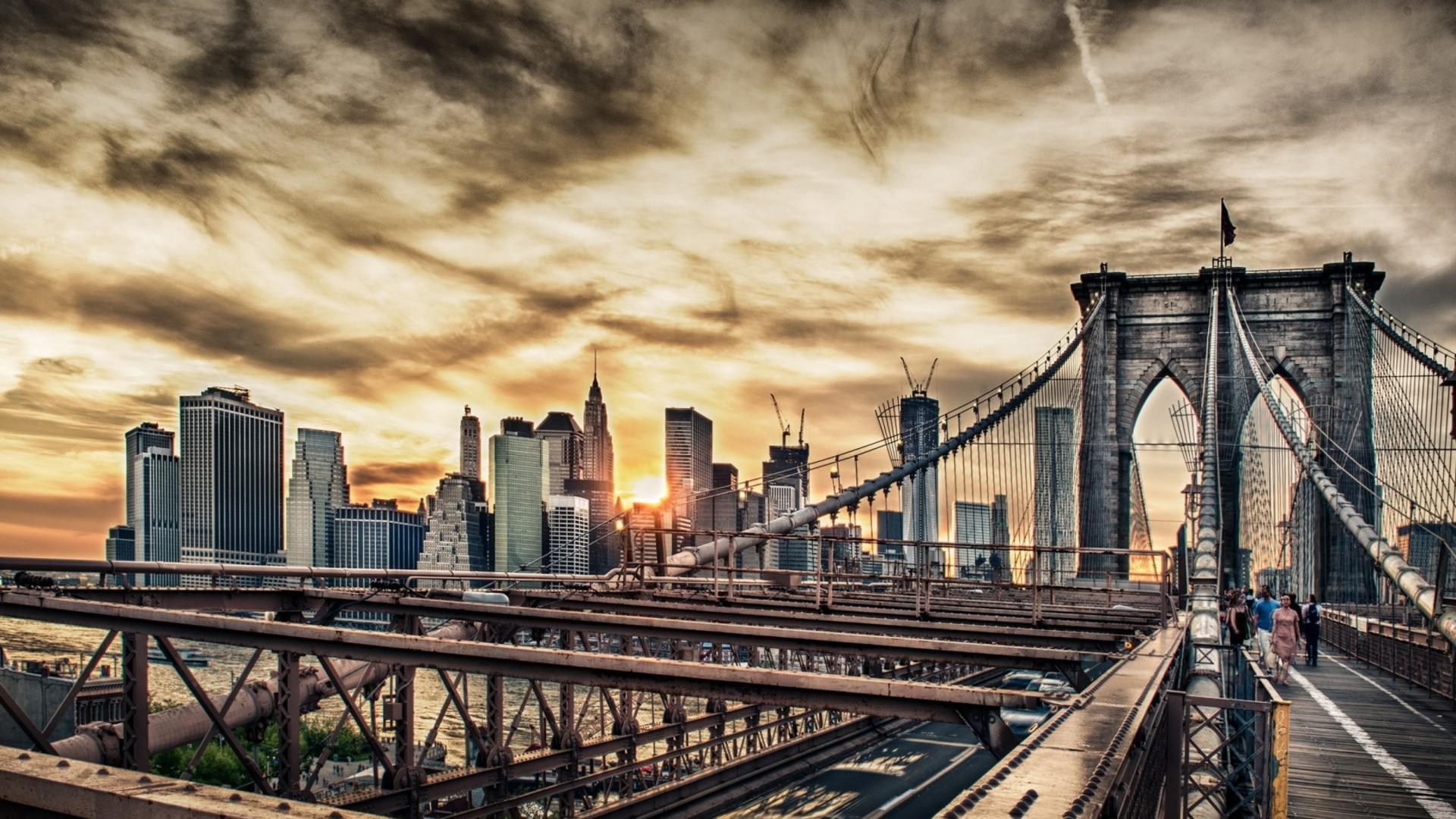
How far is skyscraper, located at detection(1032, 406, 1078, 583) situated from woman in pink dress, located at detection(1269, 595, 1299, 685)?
39.8 m

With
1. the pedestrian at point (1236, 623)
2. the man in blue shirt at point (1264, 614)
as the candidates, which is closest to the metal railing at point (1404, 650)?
the man in blue shirt at point (1264, 614)

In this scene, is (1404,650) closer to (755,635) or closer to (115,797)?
(755,635)

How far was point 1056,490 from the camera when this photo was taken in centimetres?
8062

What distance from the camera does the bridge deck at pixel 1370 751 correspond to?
12305mm

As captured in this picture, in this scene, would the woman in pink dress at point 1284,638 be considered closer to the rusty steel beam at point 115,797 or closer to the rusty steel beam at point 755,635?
the rusty steel beam at point 755,635

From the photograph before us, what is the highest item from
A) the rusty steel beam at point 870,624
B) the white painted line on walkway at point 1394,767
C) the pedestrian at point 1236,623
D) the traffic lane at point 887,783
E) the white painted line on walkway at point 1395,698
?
the rusty steel beam at point 870,624

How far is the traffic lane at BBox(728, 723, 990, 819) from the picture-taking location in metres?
23.0

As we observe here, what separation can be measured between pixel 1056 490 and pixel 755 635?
7346 cm

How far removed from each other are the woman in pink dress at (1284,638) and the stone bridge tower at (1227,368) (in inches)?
1268

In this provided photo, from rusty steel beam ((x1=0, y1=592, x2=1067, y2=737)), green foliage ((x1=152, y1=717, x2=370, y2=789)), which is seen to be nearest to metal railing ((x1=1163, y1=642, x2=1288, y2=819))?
rusty steel beam ((x1=0, y1=592, x2=1067, y2=737))

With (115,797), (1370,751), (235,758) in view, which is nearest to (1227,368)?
(1370,751)

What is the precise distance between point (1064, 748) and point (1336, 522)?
53.0 meters

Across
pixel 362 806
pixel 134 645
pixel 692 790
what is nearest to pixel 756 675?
pixel 134 645

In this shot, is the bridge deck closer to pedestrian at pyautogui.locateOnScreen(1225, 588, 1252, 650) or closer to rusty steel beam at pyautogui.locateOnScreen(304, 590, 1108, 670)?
pedestrian at pyautogui.locateOnScreen(1225, 588, 1252, 650)
